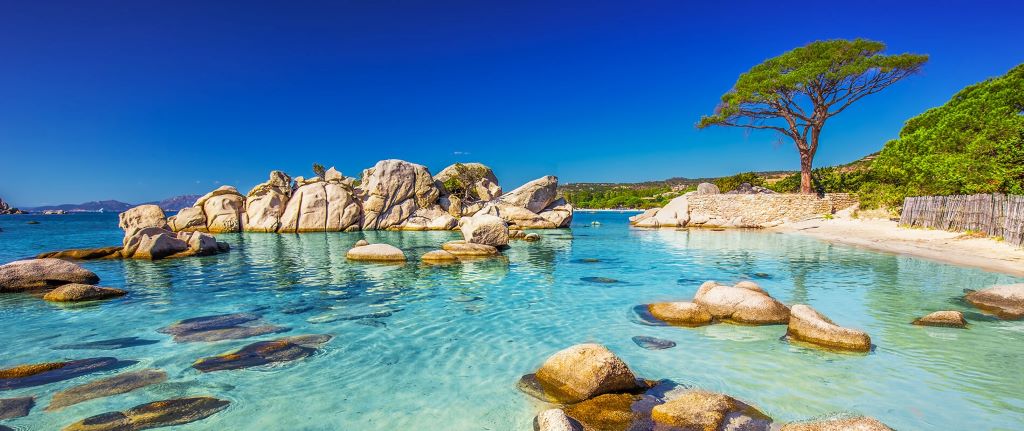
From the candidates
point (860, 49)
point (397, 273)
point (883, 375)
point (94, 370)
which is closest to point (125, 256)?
point (397, 273)

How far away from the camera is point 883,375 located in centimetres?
641

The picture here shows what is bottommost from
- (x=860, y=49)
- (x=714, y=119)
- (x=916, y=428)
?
(x=916, y=428)

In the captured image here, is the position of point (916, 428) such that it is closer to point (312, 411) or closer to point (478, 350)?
point (478, 350)

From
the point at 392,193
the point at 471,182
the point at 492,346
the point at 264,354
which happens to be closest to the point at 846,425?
the point at 492,346

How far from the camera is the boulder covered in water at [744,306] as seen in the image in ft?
30.0

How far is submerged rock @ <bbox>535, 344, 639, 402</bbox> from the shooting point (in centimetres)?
560

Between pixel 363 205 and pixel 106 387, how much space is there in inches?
1635

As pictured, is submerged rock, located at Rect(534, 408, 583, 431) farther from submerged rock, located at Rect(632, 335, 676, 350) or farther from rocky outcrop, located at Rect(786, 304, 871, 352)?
rocky outcrop, located at Rect(786, 304, 871, 352)

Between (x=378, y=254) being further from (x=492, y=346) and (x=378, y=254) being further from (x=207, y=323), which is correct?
(x=492, y=346)

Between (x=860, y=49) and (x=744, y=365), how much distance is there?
40.2m

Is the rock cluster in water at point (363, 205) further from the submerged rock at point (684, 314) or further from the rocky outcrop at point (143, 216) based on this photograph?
the submerged rock at point (684, 314)

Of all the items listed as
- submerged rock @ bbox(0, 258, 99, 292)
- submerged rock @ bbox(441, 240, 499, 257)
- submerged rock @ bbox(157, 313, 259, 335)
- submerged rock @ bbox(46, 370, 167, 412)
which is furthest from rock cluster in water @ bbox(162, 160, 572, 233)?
submerged rock @ bbox(46, 370, 167, 412)

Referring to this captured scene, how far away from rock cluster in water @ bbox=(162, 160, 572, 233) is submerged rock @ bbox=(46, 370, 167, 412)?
37381 mm

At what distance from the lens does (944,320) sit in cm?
884
